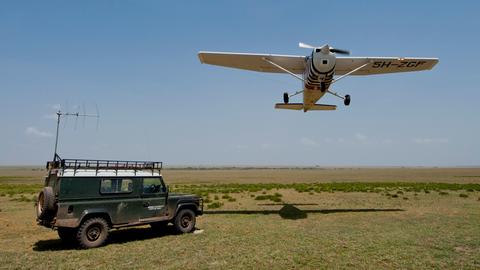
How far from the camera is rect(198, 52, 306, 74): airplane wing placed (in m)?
22.1

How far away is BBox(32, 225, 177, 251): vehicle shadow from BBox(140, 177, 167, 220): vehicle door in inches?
34.3

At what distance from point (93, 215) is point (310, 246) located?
246 inches

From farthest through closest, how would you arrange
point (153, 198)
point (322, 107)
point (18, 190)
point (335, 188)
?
point (335, 188) → point (18, 190) → point (322, 107) → point (153, 198)

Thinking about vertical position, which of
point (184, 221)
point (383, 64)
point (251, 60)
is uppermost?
point (383, 64)

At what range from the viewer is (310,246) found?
34.2ft

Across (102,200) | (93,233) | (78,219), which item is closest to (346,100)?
(102,200)

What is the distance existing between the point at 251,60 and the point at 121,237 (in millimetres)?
13957

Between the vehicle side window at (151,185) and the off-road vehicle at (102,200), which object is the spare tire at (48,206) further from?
the vehicle side window at (151,185)

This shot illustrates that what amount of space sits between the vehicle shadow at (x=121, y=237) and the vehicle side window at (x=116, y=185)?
1610 mm

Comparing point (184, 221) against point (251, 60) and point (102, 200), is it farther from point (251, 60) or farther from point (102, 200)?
point (251, 60)

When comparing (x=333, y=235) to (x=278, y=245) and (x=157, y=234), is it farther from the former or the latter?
(x=157, y=234)

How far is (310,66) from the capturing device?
66.1 ft

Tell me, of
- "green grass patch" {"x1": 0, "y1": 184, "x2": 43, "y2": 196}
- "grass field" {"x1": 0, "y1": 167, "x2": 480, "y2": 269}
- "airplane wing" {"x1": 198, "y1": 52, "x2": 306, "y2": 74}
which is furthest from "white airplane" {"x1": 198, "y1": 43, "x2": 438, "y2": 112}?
"green grass patch" {"x1": 0, "y1": 184, "x2": 43, "y2": 196}

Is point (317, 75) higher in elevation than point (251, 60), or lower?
lower
